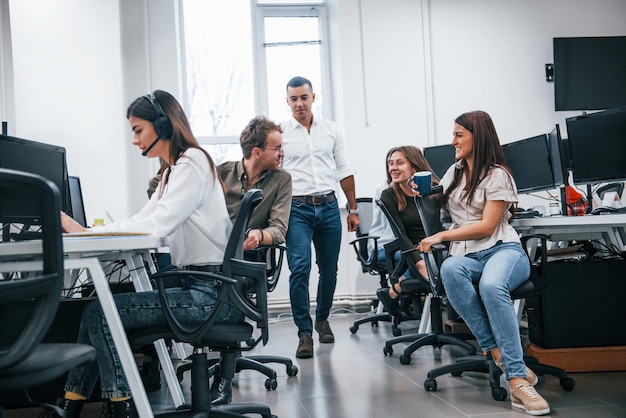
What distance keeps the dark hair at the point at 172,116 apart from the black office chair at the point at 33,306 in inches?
32.0

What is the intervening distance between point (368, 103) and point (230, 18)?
1481mm

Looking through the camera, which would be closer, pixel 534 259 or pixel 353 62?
pixel 534 259

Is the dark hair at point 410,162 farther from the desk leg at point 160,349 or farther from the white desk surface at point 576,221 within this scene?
the desk leg at point 160,349

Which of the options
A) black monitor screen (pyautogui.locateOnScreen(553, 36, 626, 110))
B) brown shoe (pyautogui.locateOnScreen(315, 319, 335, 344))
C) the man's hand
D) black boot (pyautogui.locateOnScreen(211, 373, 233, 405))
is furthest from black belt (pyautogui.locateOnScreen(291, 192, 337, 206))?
black monitor screen (pyautogui.locateOnScreen(553, 36, 626, 110))

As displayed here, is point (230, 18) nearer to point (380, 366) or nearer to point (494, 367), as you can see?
point (380, 366)

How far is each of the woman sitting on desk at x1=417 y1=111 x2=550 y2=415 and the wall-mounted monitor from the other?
0.87 metres

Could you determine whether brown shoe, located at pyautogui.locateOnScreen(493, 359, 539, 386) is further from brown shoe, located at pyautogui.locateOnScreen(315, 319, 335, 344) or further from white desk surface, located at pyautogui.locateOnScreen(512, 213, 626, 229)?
brown shoe, located at pyautogui.locateOnScreen(315, 319, 335, 344)

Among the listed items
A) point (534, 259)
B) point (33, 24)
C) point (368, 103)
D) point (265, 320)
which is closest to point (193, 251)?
point (265, 320)

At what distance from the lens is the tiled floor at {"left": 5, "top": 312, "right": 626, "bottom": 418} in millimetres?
2172

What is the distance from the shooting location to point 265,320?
1837 mm

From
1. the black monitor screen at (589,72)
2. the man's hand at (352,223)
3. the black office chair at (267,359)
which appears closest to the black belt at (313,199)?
the man's hand at (352,223)

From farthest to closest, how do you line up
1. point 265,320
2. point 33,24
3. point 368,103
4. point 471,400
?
point 368,103 < point 33,24 < point 471,400 < point 265,320

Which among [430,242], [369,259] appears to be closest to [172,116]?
[430,242]

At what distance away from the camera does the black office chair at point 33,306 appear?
3.56 feet
